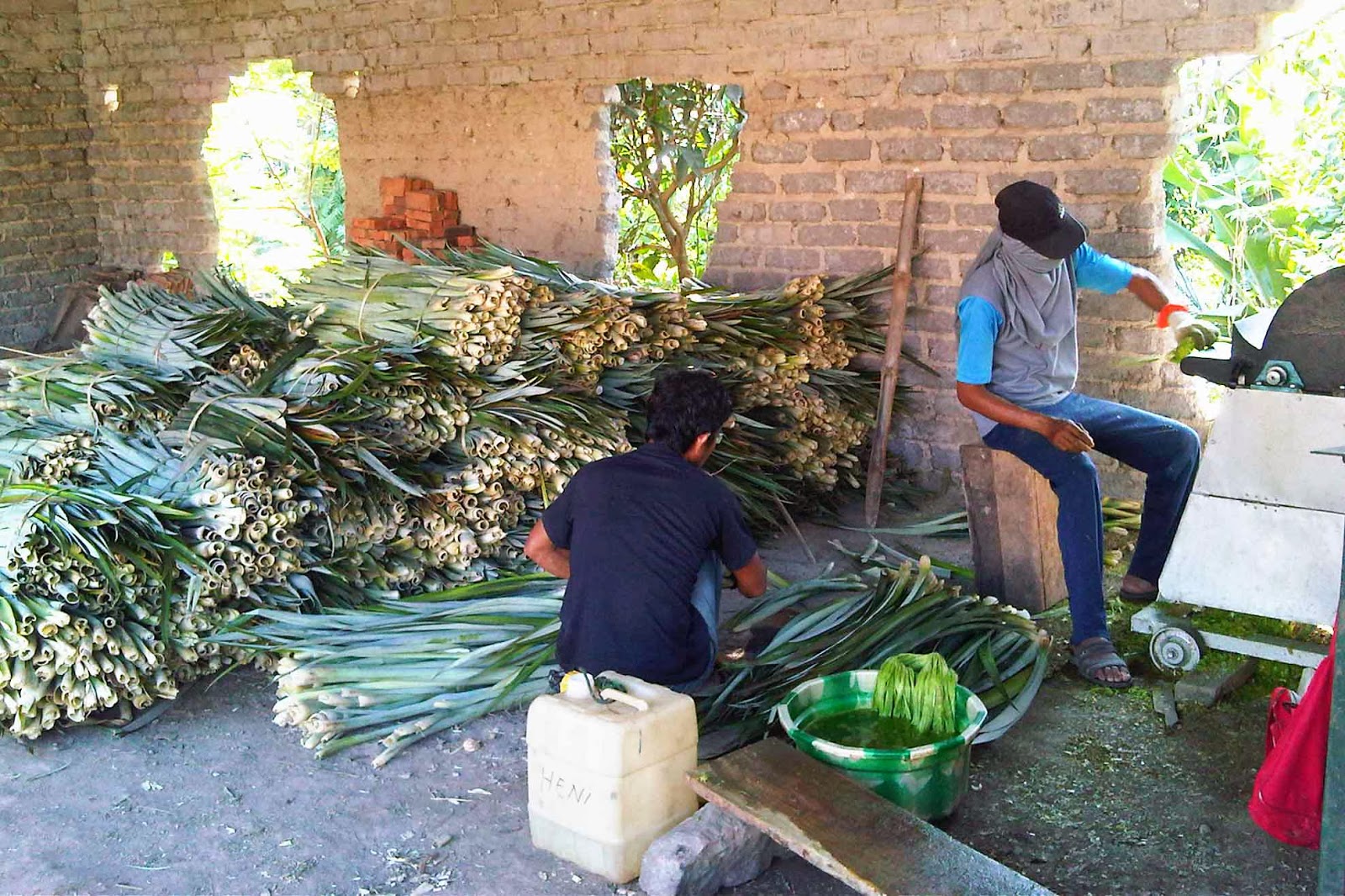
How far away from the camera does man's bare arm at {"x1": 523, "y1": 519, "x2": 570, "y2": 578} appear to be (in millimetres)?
3430

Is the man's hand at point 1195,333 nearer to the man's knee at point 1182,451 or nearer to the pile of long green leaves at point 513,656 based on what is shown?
the man's knee at point 1182,451

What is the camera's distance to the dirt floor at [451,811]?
2904 mm

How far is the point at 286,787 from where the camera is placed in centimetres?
337

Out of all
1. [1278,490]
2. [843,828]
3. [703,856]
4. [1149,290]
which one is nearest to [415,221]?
[1149,290]

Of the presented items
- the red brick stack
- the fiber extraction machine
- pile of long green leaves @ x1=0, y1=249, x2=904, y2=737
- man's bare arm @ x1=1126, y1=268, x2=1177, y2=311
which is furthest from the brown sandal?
the red brick stack

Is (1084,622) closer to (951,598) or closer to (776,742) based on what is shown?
(951,598)

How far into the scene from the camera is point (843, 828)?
263cm

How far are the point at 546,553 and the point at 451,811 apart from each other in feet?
2.40

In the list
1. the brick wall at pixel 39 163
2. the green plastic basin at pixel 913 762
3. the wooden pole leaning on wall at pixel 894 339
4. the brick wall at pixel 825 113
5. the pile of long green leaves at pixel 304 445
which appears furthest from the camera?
the brick wall at pixel 39 163

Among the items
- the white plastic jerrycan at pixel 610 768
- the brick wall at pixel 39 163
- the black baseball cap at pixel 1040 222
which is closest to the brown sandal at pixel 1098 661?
the black baseball cap at pixel 1040 222

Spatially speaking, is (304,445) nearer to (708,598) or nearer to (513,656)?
(513,656)

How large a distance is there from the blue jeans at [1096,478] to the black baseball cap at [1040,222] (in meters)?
0.56

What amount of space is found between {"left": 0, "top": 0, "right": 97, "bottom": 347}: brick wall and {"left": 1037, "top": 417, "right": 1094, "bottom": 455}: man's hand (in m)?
8.96

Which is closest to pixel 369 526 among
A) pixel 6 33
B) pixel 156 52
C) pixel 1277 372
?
pixel 1277 372
